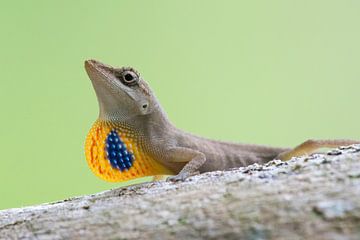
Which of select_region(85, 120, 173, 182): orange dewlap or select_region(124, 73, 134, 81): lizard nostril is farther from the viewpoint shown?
select_region(124, 73, 134, 81): lizard nostril

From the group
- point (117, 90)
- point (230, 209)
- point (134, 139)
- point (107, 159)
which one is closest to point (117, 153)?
point (107, 159)

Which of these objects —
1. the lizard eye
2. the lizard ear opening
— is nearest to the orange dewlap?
the lizard ear opening

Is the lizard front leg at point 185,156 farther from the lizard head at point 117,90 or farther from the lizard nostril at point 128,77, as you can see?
the lizard nostril at point 128,77

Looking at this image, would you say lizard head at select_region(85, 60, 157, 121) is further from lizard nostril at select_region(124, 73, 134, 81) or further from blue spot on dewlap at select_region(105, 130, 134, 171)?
blue spot on dewlap at select_region(105, 130, 134, 171)

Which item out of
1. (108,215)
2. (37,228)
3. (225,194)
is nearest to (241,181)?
(225,194)

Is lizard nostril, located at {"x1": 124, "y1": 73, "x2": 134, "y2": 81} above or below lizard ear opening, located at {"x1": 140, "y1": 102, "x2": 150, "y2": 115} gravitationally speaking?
above

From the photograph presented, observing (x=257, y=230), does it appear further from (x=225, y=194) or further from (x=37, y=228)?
(x=37, y=228)

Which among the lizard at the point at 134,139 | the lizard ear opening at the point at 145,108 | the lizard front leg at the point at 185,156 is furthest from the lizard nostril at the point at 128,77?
the lizard front leg at the point at 185,156
